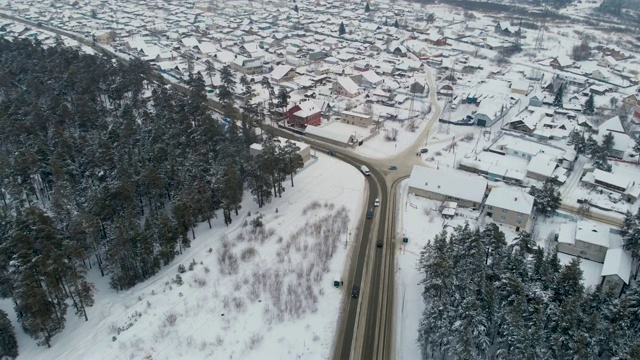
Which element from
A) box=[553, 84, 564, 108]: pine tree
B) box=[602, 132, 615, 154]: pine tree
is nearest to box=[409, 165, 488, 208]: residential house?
box=[602, 132, 615, 154]: pine tree

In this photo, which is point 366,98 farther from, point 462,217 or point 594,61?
point 594,61

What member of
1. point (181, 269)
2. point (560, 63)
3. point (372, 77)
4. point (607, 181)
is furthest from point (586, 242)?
point (560, 63)

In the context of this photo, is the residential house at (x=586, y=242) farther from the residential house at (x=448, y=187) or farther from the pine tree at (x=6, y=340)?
the pine tree at (x=6, y=340)

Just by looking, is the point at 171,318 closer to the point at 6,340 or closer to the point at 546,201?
the point at 6,340

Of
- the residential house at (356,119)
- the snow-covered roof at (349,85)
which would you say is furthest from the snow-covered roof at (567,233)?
the snow-covered roof at (349,85)

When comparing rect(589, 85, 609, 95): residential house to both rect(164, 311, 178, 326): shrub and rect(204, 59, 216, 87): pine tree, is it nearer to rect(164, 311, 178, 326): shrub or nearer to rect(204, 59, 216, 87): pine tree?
rect(204, 59, 216, 87): pine tree

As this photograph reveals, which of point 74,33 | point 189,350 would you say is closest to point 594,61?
point 189,350
